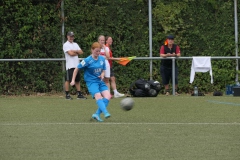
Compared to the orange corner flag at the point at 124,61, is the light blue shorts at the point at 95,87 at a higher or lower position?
lower

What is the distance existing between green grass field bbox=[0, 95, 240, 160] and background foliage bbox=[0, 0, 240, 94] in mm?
5755

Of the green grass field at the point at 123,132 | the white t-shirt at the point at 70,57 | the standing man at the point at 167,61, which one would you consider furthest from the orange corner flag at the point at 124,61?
the green grass field at the point at 123,132

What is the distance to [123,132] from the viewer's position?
11.4 metres

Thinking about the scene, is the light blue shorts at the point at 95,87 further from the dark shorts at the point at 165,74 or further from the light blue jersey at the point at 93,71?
the dark shorts at the point at 165,74

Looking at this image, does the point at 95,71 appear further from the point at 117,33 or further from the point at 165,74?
the point at 117,33

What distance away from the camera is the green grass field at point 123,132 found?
8961mm

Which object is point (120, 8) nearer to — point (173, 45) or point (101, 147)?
point (173, 45)

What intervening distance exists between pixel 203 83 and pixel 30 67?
568 centimetres

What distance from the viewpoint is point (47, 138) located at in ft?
35.0

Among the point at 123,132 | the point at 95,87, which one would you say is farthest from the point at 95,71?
the point at 123,132

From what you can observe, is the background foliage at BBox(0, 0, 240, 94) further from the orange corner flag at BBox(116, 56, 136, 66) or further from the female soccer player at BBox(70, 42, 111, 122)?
the female soccer player at BBox(70, 42, 111, 122)

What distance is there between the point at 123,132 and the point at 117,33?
13.2m

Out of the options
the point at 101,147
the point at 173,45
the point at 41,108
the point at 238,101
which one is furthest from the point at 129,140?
the point at 173,45

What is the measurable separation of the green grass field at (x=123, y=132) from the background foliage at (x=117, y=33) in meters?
5.75
